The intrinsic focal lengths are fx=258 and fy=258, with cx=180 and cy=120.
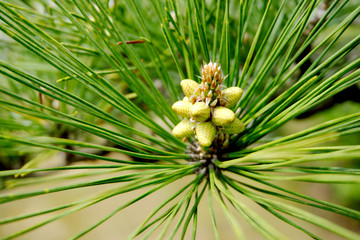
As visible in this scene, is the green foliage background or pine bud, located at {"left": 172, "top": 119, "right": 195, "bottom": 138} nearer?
the green foliage background

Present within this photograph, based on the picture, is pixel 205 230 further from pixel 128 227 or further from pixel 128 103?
pixel 128 103

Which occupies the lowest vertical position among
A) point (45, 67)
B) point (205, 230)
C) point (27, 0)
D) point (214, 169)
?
point (205, 230)

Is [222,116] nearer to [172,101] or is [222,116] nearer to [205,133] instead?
[205,133]

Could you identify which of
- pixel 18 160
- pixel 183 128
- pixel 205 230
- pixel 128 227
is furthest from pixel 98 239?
pixel 183 128

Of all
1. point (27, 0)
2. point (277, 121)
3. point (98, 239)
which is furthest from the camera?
point (98, 239)

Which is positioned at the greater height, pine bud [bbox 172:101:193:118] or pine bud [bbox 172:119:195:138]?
pine bud [bbox 172:101:193:118]

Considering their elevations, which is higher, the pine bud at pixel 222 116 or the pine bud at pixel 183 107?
the pine bud at pixel 183 107

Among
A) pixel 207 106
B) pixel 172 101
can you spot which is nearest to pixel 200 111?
pixel 207 106
